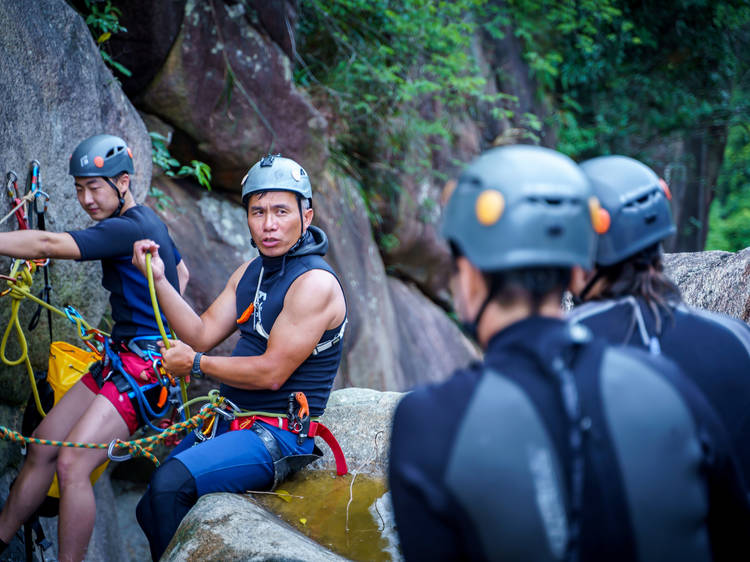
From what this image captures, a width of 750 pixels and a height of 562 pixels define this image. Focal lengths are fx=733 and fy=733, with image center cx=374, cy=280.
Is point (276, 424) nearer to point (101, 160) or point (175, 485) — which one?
point (175, 485)

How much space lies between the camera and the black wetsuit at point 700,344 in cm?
196

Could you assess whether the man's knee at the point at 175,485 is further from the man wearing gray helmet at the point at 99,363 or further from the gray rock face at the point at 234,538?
the man wearing gray helmet at the point at 99,363

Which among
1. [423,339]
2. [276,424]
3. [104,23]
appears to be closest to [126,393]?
[276,424]

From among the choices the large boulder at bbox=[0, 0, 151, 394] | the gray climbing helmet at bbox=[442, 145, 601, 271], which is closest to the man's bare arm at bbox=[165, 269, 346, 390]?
the large boulder at bbox=[0, 0, 151, 394]

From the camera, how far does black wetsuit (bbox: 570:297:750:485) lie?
6.42ft

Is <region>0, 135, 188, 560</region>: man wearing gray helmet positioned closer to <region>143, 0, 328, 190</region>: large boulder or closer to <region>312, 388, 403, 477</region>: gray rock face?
<region>312, 388, 403, 477</region>: gray rock face

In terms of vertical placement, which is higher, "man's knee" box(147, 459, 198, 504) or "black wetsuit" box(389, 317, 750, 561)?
"black wetsuit" box(389, 317, 750, 561)

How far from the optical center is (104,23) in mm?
5227

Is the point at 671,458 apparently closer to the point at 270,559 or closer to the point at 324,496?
the point at 270,559

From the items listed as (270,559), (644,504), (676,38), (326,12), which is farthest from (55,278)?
(676,38)

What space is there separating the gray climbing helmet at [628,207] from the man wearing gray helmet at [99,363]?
2.32m

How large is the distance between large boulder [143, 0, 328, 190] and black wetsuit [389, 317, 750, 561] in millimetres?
5355

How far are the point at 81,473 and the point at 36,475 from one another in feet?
0.88

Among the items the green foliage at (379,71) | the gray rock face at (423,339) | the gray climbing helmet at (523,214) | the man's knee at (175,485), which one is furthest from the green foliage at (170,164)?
the gray climbing helmet at (523,214)
